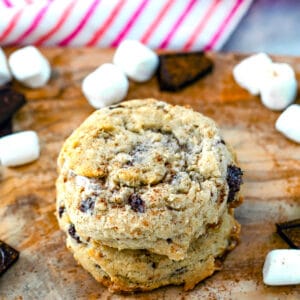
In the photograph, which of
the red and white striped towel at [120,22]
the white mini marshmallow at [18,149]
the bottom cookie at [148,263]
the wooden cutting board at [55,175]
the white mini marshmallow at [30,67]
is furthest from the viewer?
the red and white striped towel at [120,22]

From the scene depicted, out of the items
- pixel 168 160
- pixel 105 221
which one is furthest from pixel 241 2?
pixel 105 221

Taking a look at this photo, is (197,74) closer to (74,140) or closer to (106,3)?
(106,3)

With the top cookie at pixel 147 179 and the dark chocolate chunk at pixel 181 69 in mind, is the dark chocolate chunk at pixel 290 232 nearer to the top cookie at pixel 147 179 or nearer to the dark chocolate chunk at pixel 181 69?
the top cookie at pixel 147 179

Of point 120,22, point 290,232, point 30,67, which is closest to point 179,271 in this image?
point 290,232

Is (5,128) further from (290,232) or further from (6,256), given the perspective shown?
(290,232)

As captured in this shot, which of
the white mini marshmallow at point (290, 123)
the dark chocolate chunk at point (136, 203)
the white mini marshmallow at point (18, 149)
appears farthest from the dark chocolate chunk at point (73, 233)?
the white mini marshmallow at point (290, 123)

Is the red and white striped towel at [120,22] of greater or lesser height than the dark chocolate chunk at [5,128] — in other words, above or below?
above
